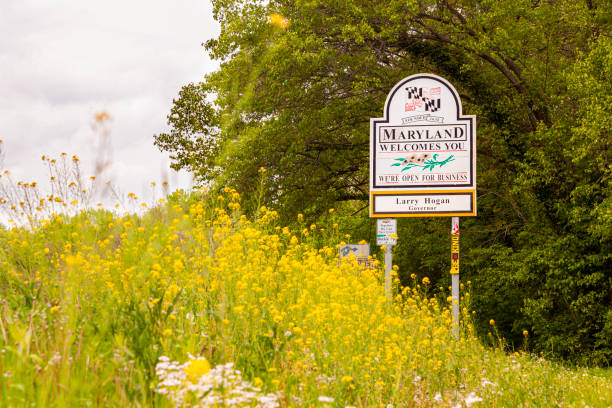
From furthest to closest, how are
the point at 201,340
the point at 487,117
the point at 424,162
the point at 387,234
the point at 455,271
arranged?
1. the point at 487,117
2. the point at 424,162
3. the point at 387,234
4. the point at 455,271
5. the point at 201,340

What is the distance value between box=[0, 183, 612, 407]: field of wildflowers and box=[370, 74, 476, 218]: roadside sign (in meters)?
4.03

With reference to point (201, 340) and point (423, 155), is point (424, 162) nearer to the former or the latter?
point (423, 155)

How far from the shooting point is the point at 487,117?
1361 cm

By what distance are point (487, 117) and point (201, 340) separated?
448 inches

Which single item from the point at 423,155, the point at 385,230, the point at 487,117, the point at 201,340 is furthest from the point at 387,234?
the point at 201,340

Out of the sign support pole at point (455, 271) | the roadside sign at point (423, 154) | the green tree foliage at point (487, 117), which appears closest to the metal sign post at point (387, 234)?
the roadside sign at point (423, 154)

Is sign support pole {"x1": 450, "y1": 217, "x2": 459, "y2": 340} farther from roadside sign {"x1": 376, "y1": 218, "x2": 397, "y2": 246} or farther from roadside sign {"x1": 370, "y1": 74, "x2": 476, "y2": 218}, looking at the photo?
roadside sign {"x1": 376, "y1": 218, "x2": 397, "y2": 246}

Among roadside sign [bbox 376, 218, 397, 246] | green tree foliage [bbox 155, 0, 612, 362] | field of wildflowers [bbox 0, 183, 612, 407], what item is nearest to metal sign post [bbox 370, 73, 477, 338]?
roadside sign [bbox 376, 218, 397, 246]

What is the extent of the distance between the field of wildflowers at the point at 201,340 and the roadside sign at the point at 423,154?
4.03 meters

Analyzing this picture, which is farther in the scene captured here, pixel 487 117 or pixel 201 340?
pixel 487 117

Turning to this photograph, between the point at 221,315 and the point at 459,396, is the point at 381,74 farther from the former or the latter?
the point at 221,315

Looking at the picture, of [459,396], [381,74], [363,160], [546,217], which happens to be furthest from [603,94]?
[459,396]

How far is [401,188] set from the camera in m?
10.9

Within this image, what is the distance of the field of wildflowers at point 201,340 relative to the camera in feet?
9.79
